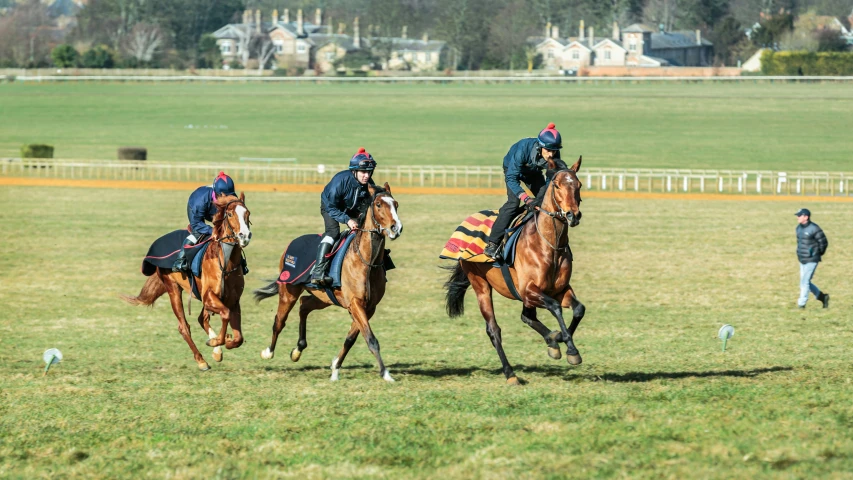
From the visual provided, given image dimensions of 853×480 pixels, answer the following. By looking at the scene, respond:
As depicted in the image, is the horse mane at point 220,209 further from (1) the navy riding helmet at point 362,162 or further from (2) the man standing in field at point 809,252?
(2) the man standing in field at point 809,252

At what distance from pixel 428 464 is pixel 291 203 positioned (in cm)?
3410

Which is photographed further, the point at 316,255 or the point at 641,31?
the point at 641,31

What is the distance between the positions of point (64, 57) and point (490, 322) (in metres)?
162

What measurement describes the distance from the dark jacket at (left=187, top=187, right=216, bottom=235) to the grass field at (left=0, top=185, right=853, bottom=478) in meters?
1.70

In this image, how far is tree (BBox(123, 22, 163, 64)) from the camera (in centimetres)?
18112

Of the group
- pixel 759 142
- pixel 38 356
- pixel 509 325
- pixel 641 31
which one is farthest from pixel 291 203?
pixel 641 31

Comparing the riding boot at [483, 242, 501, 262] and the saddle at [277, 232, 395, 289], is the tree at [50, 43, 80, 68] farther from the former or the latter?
the riding boot at [483, 242, 501, 262]

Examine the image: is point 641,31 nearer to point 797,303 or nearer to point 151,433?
point 797,303

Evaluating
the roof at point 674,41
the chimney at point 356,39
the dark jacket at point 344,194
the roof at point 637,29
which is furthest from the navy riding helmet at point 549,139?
the chimney at point 356,39

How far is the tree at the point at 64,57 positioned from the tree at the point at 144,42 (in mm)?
14258

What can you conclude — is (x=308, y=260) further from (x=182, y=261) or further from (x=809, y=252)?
(x=809, y=252)

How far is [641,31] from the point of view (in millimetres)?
169500

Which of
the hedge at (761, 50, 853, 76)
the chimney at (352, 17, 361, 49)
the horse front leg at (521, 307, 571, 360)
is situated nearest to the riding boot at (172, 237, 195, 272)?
the horse front leg at (521, 307, 571, 360)

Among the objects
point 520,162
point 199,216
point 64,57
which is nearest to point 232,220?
point 199,216
